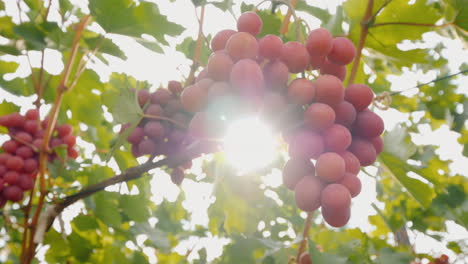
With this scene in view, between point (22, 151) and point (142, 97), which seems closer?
point (142, 97)

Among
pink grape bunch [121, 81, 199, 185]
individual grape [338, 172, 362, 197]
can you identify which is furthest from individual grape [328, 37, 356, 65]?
pink grape bunch [121, 81, 199, 185]

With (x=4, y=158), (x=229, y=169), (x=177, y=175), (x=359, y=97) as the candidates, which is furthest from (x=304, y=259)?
(x=4, y=158)

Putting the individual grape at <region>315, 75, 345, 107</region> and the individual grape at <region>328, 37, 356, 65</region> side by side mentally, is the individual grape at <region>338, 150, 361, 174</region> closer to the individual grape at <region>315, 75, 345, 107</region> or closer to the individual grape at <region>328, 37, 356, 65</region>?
the individual grape at <region>315, 75, 345, 107</region>

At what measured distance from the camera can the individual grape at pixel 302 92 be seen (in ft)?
2.90

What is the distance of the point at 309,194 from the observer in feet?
2.67

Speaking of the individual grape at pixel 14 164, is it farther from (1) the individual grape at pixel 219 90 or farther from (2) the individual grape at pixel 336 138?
(2) the individual grape at pixel 336 138

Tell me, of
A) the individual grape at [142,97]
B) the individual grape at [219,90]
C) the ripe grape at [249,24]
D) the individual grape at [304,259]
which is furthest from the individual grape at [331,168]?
the individual grape at [142,97]

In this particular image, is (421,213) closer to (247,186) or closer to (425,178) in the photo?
(425,178)

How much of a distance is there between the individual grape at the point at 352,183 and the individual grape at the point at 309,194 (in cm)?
5

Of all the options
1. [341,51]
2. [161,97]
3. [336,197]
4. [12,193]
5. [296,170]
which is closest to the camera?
[336,197]

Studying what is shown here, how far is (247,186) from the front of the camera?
4.09ft

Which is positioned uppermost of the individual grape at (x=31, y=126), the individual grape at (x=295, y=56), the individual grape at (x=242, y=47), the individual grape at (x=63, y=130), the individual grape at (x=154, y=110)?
the individual grape at (x=31, y=126)

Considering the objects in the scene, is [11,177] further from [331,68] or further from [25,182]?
[331,68]

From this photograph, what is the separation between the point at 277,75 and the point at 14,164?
4.12 ft
